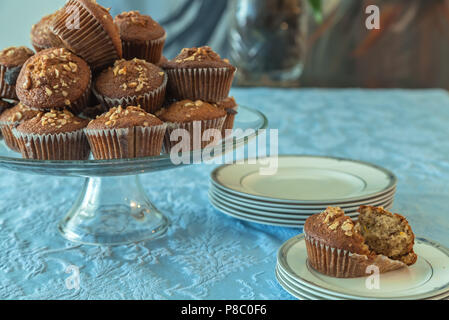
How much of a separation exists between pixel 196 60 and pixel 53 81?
306mm

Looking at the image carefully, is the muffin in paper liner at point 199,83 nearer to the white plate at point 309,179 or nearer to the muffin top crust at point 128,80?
the muffin top crust at point 128,80

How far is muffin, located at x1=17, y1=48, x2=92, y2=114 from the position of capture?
1.09m

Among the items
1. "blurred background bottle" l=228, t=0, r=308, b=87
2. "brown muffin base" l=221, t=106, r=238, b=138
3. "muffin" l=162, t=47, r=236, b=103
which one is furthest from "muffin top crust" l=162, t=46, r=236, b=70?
"blurred background bottle" l=228, t=0, r=308, b=87

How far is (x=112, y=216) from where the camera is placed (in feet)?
3.98

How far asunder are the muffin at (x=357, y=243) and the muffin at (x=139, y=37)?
562mm

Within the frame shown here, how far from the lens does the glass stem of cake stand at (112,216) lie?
1.13m

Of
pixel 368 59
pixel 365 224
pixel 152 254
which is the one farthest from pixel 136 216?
pixel 368 59

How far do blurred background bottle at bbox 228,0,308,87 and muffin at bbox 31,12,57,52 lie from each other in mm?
1657

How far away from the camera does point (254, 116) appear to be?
137 cm

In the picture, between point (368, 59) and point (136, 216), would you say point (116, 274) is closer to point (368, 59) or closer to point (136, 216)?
point (136, 216)

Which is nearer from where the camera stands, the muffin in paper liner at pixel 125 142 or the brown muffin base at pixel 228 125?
the muffin in paper liner at pixel 125 142

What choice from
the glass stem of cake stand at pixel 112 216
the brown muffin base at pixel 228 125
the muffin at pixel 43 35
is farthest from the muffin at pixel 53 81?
the brown muffin base at pixel 228 125

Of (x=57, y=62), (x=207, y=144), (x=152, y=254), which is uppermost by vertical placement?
(x=57, y=62)
